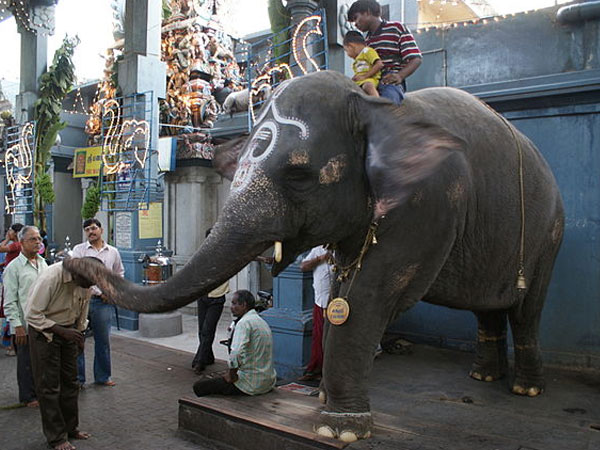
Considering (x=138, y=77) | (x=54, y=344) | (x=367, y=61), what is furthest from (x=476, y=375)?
(x=138, y=77)

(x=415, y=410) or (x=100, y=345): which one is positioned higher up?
(x=100, y=345)

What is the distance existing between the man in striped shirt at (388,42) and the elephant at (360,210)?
0.22 meters

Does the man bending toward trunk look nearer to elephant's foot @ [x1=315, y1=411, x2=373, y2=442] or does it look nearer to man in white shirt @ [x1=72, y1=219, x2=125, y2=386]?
man in white shirt @ [x1=72, y1=219, x2=125, y2=386]

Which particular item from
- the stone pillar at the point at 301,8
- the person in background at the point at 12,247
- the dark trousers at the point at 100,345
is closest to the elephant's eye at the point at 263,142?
the stone pillar at the point at 301,8

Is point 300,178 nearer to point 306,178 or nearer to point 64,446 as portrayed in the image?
point 306,178

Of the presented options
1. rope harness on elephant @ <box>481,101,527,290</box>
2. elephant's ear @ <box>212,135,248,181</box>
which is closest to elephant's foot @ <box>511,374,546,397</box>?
rope harness on elephant @ <box>481,101,527,290</box>

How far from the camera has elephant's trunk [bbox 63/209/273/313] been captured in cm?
279

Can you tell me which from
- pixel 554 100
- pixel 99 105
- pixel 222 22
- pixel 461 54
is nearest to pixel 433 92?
pixel 554 100

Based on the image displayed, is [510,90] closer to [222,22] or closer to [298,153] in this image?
[298,153]

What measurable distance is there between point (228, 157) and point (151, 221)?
18.1 feet

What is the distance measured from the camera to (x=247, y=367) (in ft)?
14.1

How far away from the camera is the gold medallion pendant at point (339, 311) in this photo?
3.19m

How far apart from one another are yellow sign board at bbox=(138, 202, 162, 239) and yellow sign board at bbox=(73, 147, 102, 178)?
2.52 m

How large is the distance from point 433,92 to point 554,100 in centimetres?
252
